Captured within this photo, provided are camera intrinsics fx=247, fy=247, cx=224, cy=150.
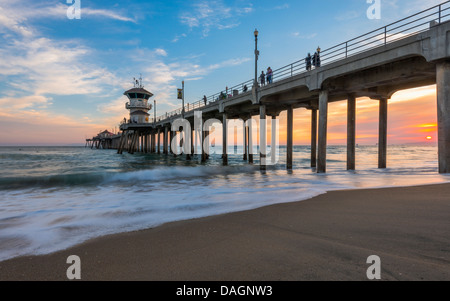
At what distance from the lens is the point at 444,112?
36.7 ft

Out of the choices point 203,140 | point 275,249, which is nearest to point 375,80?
point 275,249

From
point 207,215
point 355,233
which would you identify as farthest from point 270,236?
point 207,215

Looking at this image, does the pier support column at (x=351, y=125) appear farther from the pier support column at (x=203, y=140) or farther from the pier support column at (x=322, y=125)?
the pier support column at (x=203, y=140)

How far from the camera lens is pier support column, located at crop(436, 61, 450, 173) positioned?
11.1 m

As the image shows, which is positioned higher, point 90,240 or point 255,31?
point 255,31

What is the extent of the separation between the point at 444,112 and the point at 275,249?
1236cm

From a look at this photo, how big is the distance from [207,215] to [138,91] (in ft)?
214

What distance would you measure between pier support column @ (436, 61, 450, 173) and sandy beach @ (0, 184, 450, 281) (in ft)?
25.5

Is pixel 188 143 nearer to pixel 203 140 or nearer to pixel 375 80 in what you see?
pixel 203 140

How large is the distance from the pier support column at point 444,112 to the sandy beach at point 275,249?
7781mm

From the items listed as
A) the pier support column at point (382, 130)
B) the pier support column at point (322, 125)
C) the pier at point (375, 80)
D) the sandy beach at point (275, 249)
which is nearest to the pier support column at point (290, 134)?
the pier at point (375, 80)

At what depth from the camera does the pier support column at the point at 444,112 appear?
11.1 m
